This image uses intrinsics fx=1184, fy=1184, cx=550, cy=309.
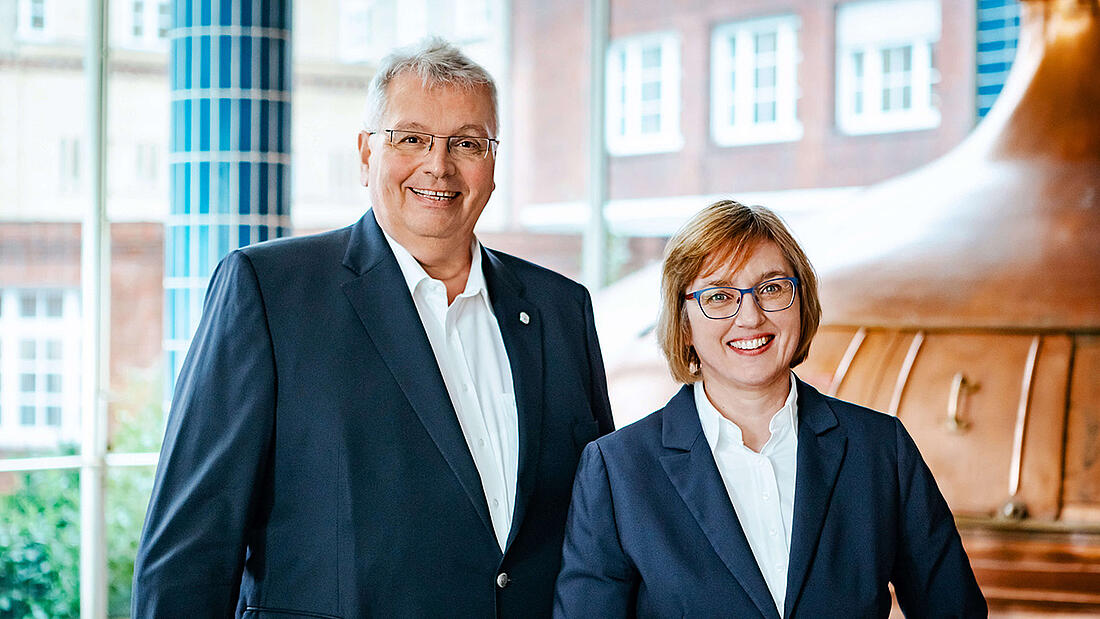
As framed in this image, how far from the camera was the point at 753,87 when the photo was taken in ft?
25.8

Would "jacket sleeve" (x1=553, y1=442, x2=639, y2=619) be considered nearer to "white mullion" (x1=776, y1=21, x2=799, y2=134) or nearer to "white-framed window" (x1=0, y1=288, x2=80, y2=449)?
"white-framed window" (x1=0, y1=288, x2=80, y2=449)

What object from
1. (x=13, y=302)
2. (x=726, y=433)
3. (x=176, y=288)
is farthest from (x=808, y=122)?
(x=726, y=433)

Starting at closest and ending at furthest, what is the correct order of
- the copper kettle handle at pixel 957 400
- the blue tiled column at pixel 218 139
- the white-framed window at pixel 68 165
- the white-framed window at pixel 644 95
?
the copper kettle handle at pixel 957 400, the blue tiled column at pixel 218 139, the white-framed window at pixel 68 165, the white-framed window at pixel 644 95

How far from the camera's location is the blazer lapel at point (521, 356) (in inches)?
78.7

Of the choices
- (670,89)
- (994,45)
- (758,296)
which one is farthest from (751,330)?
(670,89)

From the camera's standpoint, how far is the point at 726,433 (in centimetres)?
194

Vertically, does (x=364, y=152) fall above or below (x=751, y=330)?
above

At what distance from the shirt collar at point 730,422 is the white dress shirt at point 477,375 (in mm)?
326

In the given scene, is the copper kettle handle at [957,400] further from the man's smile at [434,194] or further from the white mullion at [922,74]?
the white mullion at [922,74]

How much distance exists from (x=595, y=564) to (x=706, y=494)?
21cm

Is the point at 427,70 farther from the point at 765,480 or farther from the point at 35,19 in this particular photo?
the point at 35,19

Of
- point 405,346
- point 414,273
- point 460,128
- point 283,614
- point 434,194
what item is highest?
point 460,128

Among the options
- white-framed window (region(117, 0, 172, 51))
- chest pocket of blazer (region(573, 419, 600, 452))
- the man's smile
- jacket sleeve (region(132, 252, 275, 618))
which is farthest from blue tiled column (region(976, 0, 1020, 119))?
jacket sleeve (region(132, 252, 275, 618))

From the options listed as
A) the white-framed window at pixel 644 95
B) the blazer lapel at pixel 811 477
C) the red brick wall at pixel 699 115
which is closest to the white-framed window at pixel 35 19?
the red brick wall at pixel 699 115
